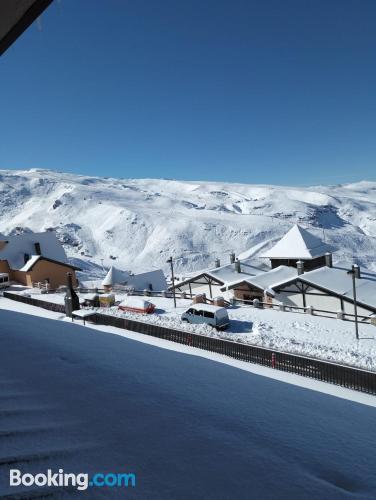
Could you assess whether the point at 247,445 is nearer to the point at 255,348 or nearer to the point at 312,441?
the point at 312,441

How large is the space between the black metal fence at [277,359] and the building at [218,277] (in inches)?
651

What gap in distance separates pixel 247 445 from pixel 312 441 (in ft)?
4.31

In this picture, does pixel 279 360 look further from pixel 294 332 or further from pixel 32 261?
pixel 32 261

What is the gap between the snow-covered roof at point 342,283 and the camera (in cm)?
2536

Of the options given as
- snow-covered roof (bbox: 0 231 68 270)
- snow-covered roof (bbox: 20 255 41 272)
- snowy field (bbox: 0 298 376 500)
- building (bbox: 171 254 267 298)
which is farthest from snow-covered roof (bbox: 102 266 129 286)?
snowy field (bbox: 0 298 376 500)

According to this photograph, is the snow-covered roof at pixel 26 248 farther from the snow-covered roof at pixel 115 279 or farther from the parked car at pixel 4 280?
the snow-covered roof at pixel 115 279

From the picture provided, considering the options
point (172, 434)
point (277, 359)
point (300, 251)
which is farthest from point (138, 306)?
point (172, 434)

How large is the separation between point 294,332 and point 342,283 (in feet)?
27.8

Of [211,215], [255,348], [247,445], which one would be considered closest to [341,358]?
[255,348]

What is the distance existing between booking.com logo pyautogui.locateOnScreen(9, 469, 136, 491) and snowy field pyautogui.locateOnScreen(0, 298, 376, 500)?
0.27 feet

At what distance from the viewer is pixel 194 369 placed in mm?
9945

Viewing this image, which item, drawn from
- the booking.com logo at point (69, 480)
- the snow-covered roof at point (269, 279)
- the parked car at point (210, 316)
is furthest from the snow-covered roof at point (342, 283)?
the booking.com logo at point (69, 480)

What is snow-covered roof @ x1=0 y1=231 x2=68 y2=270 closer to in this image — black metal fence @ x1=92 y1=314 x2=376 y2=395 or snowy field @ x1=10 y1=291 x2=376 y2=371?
snowy field @ x1=10 y1=291 x2=376 y2=371

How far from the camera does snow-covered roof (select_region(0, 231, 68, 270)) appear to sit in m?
44.0
